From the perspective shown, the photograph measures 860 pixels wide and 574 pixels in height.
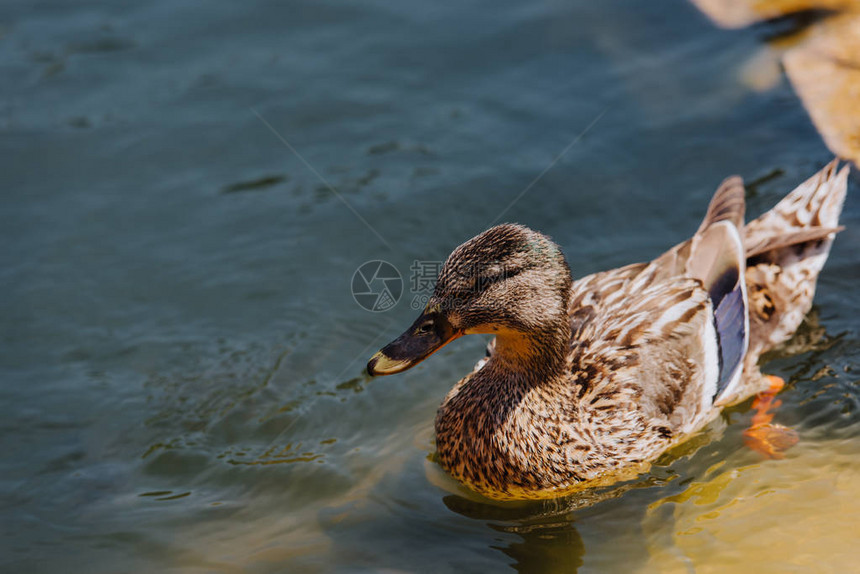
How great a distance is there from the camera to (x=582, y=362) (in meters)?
6.42

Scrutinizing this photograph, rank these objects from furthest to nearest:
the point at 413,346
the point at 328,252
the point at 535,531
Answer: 1. the point at 328,252
2. the point at 535,531
3. the point at 413,346

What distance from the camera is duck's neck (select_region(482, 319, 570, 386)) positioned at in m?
5.91

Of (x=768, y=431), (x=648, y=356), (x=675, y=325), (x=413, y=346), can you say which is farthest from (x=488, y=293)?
(x=768, y=431)

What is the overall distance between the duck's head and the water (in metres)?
1.24

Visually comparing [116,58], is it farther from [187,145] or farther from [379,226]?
[379,226]

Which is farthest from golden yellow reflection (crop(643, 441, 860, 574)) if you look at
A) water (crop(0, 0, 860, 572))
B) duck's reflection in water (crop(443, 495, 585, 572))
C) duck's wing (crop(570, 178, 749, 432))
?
duck's wing (crop(570, 178, 749, 432))

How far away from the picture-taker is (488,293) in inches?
218

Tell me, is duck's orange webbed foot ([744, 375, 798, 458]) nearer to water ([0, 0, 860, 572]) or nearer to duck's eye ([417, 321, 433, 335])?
water ([0, 0, 860, 572])

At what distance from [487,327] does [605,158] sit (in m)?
3.88

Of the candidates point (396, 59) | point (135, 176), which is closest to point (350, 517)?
point (135, 176)

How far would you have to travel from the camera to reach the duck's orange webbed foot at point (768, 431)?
635cm

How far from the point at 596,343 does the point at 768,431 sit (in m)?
1.37

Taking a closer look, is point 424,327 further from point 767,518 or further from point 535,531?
point 767,518

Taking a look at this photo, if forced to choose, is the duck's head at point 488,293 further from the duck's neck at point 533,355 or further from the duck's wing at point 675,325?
the duck's wing at point 675,325
